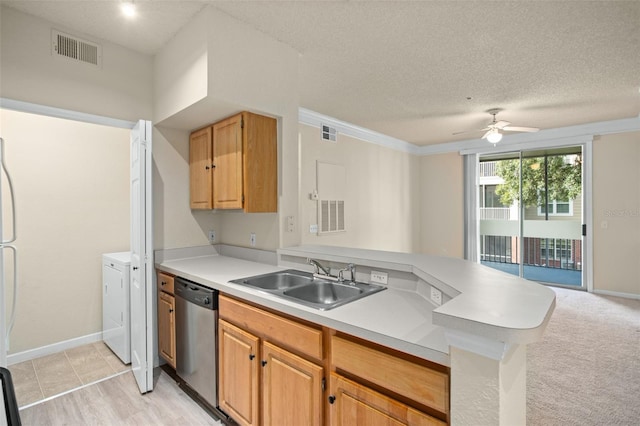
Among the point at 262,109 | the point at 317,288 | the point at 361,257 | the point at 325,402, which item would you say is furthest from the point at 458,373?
the point at 262,109

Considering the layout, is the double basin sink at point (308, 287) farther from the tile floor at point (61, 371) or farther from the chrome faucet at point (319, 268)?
the tile floor at point (61, 371)

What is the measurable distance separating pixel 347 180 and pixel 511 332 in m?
4.39

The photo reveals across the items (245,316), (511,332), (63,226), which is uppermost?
(63,226)

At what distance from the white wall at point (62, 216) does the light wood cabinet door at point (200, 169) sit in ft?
4.13

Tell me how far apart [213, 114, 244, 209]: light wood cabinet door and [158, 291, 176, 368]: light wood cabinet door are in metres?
0.86

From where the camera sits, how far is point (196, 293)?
7.32ft

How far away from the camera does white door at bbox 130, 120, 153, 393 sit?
2.31 m

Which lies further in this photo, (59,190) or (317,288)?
(59,190)

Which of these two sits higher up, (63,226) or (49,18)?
(49,18)

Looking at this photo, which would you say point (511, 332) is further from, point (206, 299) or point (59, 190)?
point (59, 190)

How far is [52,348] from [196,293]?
6.86 ft

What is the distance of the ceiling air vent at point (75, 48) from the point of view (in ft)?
7.76

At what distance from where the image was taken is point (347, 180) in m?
5.18

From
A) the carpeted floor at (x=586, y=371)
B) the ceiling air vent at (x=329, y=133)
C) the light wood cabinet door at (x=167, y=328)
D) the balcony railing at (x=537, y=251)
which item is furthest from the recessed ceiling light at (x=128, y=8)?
the balcony railing at (x=537, y=251)
